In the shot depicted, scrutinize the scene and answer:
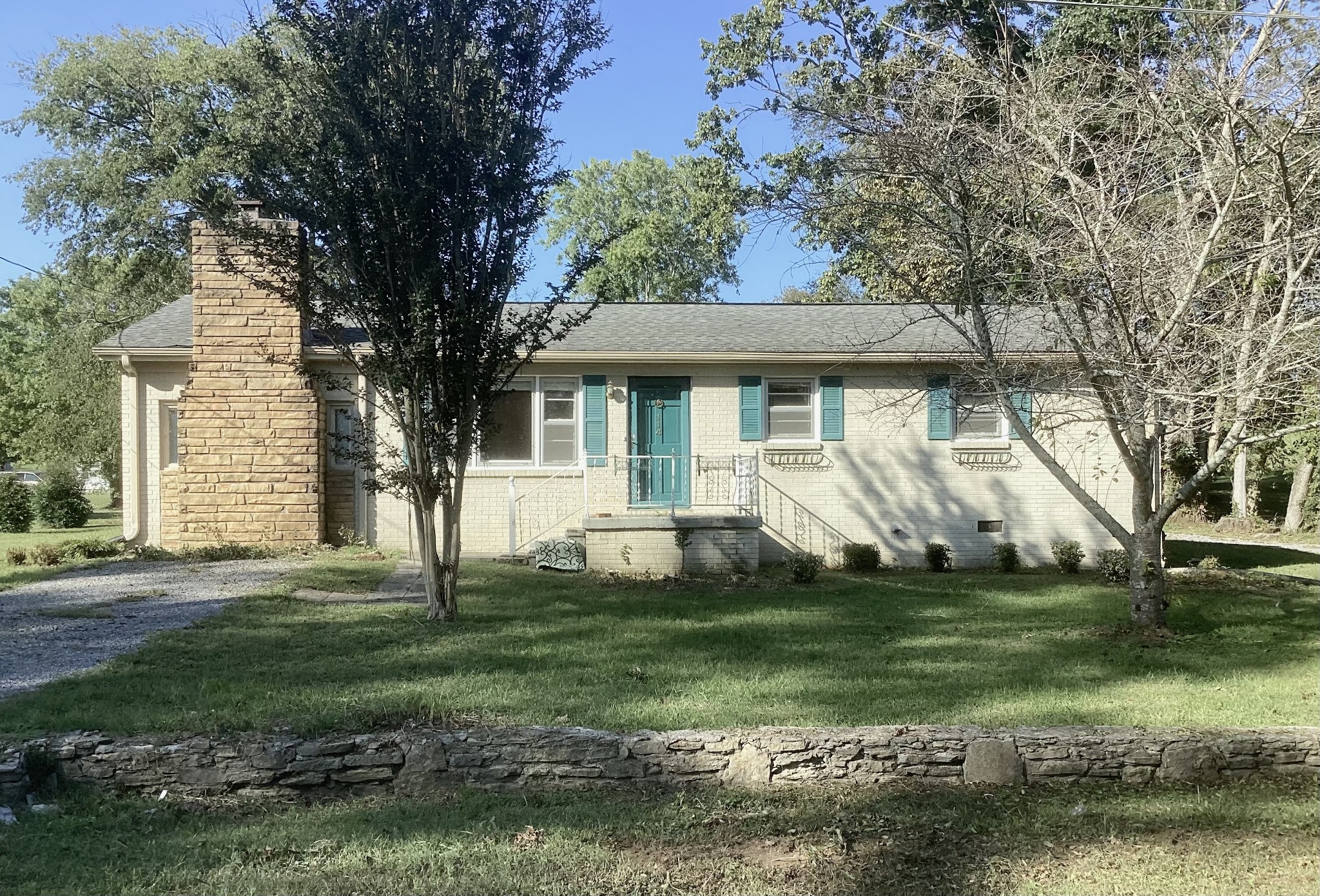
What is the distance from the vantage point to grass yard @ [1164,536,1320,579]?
14383 mm

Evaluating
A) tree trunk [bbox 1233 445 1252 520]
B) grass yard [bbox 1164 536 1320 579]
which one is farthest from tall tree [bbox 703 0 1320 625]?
tree trunk [bbox 1233 445 1252 520]

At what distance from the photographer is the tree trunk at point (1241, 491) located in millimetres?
23078

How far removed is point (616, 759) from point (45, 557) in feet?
35.1

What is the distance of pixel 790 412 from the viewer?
13.8 m

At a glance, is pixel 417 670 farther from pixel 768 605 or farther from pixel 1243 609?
pixel 1243 609

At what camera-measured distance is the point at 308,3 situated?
308 inches

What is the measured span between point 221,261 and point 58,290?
1244 inches

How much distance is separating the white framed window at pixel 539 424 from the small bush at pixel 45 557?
218 inches

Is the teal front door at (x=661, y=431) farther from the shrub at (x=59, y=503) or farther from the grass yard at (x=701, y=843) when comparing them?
the shrub at (x=59, y=503)

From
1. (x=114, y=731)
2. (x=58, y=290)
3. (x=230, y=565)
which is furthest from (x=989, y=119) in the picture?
(x=58, y=290)

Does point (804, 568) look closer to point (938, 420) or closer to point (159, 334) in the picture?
point (938, 420)

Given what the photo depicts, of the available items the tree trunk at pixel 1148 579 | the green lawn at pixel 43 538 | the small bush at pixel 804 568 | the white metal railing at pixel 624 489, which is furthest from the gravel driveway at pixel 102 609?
the tree trunk at pixel 1148 579

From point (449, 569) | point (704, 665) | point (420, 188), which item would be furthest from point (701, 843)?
point (420, 188)

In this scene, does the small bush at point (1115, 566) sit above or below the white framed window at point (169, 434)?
below
